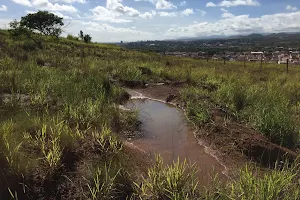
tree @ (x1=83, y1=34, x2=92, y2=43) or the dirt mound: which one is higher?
tree @ (x1=83, y1=34, x2=92, y2=43)

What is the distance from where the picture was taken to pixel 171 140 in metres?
6.36

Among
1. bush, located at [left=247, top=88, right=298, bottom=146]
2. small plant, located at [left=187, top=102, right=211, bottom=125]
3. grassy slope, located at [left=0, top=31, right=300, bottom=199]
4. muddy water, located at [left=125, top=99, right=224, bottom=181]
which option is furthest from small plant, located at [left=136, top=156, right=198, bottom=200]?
small plant, located at [left=187, top=102, right=211, bottom=125]

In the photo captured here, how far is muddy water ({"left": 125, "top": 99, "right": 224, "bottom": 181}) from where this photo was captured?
17.6ft

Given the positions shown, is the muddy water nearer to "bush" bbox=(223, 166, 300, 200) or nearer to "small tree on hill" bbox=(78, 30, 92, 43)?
"bush" bbox=(223, 166, 300, 200)

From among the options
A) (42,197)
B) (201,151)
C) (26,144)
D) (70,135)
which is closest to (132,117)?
(201,151)

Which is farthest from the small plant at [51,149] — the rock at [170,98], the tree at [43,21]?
the tree at [43,21]

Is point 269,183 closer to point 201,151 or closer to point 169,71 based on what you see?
point 201,151

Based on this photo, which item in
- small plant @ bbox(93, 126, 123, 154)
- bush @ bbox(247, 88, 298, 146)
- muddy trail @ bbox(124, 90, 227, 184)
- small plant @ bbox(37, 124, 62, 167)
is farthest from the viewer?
bush @ bbox(247, 88, 298, 146)

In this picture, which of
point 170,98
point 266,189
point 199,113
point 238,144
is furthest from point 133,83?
point 266,189

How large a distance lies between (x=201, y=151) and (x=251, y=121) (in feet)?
5.62

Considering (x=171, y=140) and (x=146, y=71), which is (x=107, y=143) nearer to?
(x=171, y=140)

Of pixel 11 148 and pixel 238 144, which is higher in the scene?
pixel 11 148

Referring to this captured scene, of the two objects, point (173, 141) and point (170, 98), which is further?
point (170, 98)

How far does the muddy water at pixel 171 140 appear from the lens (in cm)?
536
